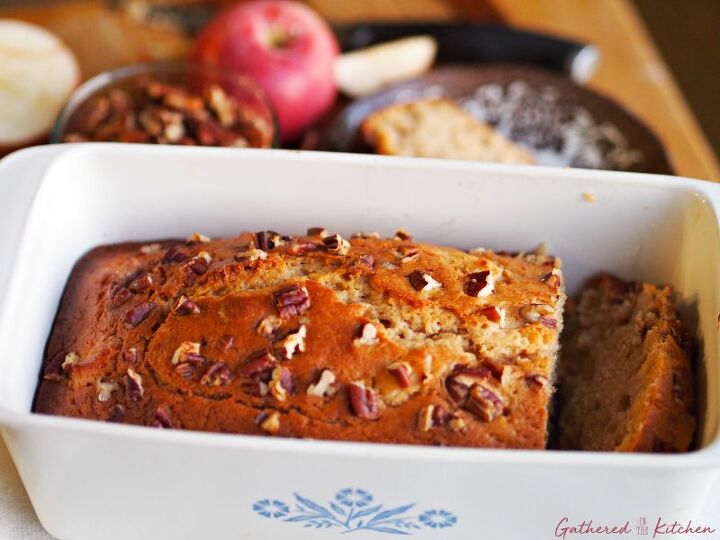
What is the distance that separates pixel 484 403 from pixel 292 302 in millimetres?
300

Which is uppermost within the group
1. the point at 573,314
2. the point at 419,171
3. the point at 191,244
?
the point at 419,171

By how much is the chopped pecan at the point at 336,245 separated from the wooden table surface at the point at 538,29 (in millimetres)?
1185

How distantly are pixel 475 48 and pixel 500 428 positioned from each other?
1.44 m

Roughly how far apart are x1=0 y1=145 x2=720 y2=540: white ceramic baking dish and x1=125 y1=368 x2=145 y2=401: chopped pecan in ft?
0.41

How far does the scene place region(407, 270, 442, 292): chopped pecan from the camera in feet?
4.12

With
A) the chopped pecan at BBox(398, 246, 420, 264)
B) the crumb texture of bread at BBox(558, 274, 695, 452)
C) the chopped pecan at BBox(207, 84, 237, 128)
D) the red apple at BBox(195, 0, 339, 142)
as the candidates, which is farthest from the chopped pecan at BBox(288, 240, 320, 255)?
the red apple at BBox(195, 0, 339, 142)

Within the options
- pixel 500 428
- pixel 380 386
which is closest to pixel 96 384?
pixel 380 386

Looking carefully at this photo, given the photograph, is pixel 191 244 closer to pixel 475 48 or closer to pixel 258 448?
pixel 258 448

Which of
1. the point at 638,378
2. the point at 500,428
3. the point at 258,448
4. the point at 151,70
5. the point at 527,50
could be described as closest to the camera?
the point at 258,448

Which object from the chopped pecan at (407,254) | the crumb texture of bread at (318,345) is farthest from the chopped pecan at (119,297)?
the chopped pecan at (407,254)

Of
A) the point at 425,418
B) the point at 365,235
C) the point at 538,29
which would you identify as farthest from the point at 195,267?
the point at 538,29

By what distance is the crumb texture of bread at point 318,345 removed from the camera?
1.15 metres

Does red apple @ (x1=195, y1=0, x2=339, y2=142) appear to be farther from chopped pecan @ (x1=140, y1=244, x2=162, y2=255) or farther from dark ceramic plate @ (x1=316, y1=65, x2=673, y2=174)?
chopped pecan @ (x1=140, y1=244, x2=162, y2=255)

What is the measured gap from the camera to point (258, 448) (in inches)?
40.5
